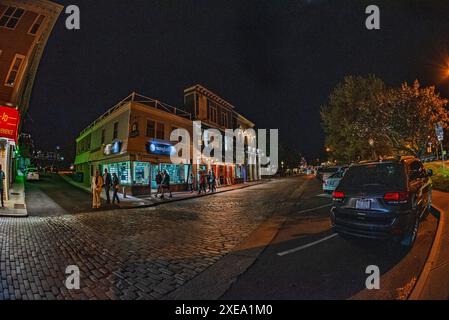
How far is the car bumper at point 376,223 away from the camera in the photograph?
4.61m

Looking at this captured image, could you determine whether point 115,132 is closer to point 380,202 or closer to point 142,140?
point 142,140

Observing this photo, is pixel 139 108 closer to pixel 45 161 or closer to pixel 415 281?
pixel 415 281

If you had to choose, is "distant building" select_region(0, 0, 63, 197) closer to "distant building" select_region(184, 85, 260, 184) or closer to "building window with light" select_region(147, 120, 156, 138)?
"building window with light" select_region(147, 120, 156, 138)

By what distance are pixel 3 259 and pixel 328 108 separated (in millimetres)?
36696

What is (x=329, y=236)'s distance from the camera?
21.0 ft

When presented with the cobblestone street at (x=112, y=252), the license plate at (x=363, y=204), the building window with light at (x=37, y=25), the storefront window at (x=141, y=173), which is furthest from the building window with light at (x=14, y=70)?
the license plate at (x=363, y=204)

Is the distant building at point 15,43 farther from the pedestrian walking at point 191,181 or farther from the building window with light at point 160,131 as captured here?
the pedestrian walking at point 191,181

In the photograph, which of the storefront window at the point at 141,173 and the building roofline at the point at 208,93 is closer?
the storefront window at the point at 141,173

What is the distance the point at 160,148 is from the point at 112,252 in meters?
15.2

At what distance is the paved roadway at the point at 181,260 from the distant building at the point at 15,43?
26.2ft

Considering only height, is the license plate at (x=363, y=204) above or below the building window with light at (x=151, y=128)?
below

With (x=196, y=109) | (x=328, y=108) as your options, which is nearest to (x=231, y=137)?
(x=196, y=109)

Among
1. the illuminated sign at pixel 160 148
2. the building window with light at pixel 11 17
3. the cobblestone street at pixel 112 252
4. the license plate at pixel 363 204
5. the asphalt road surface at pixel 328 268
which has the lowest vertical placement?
the cobblestone street at pixel 112 252

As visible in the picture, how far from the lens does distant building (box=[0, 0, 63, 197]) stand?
43.5ft
